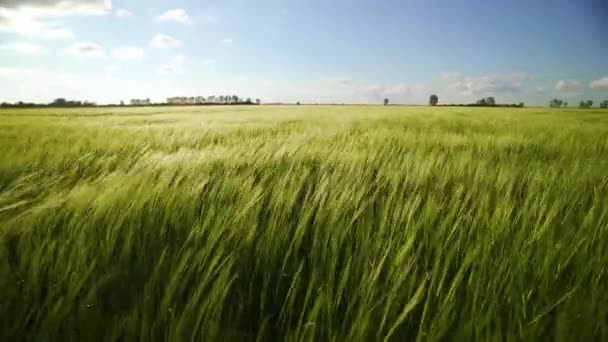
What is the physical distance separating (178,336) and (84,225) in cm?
53

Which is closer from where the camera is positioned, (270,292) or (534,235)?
(270,292)

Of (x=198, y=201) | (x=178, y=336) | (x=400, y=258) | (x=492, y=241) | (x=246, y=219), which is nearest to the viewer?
(x=178, y=336)

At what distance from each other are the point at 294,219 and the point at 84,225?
1.92ft

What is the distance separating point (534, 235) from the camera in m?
0.93

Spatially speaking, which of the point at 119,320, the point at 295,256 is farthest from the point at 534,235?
the point at 119,320

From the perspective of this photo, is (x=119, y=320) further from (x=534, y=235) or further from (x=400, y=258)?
(x=534, y=235)

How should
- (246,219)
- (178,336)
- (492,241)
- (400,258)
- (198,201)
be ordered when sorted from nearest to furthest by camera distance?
(178,336), (400,258), (492,241), (246,219), (198,201)

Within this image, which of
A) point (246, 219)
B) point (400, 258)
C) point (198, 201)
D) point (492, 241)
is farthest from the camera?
point (198, 201)

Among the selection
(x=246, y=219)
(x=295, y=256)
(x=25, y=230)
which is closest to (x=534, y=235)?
(x=295, y=256)

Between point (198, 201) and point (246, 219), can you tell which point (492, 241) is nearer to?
point (246, 219)

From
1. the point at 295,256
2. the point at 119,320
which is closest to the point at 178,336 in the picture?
the point at 119,320

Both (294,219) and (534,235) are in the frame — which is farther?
(294,219)

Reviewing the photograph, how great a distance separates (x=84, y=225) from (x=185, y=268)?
0.37 meters

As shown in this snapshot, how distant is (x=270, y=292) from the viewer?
2.62 ft
